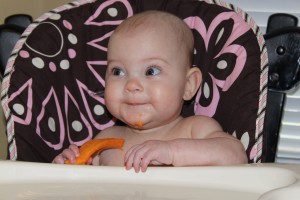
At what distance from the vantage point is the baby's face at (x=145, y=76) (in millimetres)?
A: 1140

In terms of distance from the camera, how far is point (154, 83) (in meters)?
1.15

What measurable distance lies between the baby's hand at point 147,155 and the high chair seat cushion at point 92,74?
0.59ft

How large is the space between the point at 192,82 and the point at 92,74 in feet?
0.82

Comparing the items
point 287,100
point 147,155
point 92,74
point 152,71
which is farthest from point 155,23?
point 287,100

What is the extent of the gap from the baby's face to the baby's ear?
3cm

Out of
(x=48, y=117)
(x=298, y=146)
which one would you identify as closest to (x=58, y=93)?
(x=48, y=117)

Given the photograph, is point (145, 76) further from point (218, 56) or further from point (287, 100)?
point (287, 100)

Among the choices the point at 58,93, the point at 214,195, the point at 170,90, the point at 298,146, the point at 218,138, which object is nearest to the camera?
the point at 214,195

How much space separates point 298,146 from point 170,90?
1.05 meters

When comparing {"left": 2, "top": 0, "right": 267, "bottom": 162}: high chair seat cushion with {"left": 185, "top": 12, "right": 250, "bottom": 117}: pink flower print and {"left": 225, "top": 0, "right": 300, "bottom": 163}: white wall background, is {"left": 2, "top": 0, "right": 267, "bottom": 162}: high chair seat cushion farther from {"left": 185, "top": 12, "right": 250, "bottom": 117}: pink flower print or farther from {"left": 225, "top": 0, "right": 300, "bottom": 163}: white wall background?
{"left": 225, "top": 0, "right": 300, "bottom": 163}: white wall background

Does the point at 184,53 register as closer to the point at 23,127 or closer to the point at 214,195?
the point at 23,127

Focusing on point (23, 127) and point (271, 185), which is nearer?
point (271, 185)

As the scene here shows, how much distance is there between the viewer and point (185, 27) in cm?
125

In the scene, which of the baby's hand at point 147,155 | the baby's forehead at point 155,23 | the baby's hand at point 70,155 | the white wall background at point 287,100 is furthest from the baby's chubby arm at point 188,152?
the white wall background at point 287,100
